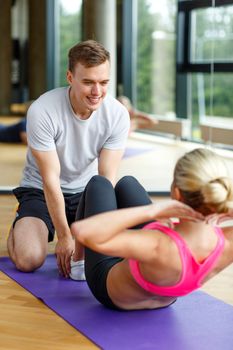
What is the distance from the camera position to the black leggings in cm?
242

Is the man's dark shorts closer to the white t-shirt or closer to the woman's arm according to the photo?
the white t-shirt

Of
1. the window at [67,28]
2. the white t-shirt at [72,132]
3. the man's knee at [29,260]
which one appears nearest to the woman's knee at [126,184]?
the white t-shirt at [72,132]

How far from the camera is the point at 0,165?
227 inches

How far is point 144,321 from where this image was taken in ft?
7.90

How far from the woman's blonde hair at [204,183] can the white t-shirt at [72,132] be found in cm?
106

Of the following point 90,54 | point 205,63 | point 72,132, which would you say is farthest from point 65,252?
point 205,63

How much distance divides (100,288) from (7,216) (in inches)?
75.5

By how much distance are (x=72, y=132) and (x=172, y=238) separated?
112 centimetres

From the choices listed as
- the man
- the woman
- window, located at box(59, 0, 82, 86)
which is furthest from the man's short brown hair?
window, located at box(59, 0, 82, 86)

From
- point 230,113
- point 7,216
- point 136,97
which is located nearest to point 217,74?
point 230,113

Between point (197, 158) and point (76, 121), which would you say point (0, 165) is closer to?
point (76, 121)

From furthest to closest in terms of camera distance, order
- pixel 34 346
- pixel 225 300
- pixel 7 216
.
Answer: pixel 7 216 → pixel 225 300 → pixel 34 346

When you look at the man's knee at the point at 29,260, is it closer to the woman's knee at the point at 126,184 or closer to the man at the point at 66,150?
the man at the point at 66,150

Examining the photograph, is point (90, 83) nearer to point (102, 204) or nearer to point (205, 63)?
point (102, 204)
